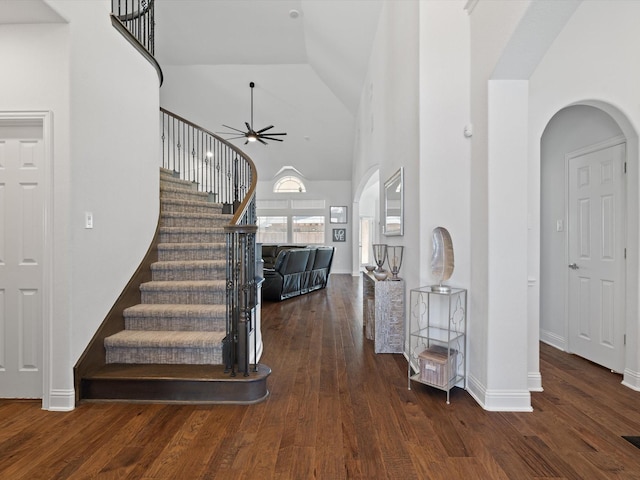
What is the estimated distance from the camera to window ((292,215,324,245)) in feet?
37.8

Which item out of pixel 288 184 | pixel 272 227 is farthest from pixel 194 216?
pixel 288 184

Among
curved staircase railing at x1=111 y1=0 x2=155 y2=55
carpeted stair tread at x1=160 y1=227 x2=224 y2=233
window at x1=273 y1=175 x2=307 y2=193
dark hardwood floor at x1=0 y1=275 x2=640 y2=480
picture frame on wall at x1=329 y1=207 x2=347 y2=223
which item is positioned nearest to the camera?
dark hardwood floor at x1=0 y1=275 x2=640 y2=480

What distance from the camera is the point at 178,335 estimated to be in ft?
9.11

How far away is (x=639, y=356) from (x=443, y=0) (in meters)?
3.33

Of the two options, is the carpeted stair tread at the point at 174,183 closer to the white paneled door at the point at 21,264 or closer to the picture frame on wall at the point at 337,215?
the white paneled door at the point at 21,264

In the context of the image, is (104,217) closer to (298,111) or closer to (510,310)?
(510,310)

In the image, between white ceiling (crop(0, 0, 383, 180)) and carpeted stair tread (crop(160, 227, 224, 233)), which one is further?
white ceiling (crop(0, 0, 383, 180))

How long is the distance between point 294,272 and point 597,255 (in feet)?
15.1

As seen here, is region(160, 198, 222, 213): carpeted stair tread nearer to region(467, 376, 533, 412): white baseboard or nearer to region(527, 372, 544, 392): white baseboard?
region(467, 376, 533, 412): white baseboard

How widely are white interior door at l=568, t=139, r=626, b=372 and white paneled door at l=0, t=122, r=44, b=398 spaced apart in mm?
4763

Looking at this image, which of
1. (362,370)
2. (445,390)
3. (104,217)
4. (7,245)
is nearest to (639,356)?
(445,390)

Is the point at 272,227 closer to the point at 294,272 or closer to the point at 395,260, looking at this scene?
the point at 294,272

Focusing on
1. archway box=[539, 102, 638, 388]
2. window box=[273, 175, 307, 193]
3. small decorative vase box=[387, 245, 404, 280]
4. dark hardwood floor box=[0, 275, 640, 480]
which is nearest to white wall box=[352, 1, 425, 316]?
small decorative vase box=[387, 245, 404, 280]

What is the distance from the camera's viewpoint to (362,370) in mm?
2984
